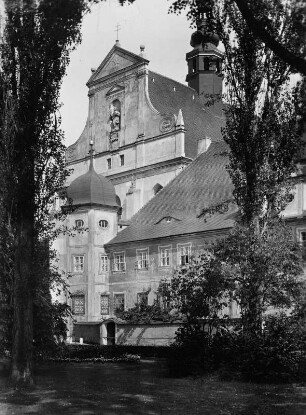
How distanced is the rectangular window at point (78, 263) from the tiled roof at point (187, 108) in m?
9.60

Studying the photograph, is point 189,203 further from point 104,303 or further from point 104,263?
point 104,303

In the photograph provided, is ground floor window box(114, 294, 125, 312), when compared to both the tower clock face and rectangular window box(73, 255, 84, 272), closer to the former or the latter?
rectangular window box(73, 255, 84, 272)

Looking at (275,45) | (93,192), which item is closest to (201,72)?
(93,192)

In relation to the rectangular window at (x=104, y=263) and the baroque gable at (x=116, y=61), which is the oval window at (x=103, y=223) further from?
the baroque gable at (x=116, y=61)

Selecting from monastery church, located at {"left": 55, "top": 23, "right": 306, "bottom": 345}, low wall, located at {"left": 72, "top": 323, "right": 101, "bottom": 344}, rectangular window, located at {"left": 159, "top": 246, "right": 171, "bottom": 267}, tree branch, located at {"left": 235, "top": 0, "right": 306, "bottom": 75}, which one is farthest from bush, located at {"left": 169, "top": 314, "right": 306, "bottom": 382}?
rectangular window, located at {"left": 159, "top": 246, "right": 171, "bottom": 267}

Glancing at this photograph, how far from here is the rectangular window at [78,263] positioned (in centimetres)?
3931

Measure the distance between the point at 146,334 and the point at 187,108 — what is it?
990 inches

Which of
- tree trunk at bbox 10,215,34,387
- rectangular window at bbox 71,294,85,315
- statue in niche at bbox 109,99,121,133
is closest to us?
tree trunk at bbox 10,215,34,387

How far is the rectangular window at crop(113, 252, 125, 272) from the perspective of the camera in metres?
37.1

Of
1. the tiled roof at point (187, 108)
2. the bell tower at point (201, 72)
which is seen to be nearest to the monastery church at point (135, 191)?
the tiled roof at point (187, 108)

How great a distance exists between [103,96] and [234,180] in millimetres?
29858

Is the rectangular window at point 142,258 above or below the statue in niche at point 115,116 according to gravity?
below

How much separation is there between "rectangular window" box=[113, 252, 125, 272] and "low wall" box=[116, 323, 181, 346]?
10.9m

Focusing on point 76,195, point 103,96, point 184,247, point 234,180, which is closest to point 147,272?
point 184,247
